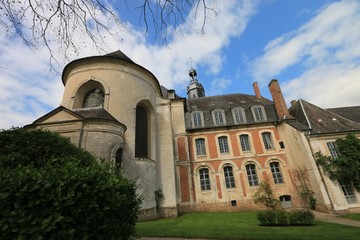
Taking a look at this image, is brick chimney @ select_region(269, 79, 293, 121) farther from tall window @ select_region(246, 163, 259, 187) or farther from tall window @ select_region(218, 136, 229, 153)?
tall window @ select_region(218, 136, 229, 153)

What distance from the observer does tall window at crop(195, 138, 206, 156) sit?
59.0ft

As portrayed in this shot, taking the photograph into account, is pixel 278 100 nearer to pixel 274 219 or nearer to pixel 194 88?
pixel 274 219

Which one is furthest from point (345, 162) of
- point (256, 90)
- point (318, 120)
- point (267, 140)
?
point (256, 90)

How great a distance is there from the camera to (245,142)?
17.9 meters

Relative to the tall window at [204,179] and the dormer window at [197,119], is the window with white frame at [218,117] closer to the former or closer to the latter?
the dormer window at [197,119]

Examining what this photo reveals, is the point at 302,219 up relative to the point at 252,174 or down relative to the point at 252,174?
down

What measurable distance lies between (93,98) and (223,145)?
11467 mm

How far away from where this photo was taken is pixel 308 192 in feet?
47.7

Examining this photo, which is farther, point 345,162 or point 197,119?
point 197,119

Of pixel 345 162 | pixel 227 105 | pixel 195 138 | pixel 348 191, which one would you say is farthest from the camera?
pixel 227 105

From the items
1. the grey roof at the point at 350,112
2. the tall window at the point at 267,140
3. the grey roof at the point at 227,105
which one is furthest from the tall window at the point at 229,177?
the grey roof at the point at 350,112

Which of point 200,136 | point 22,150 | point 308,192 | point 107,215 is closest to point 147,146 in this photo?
point 200,136

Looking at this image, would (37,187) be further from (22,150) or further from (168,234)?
(168,234)

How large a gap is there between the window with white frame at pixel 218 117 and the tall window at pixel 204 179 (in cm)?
447
